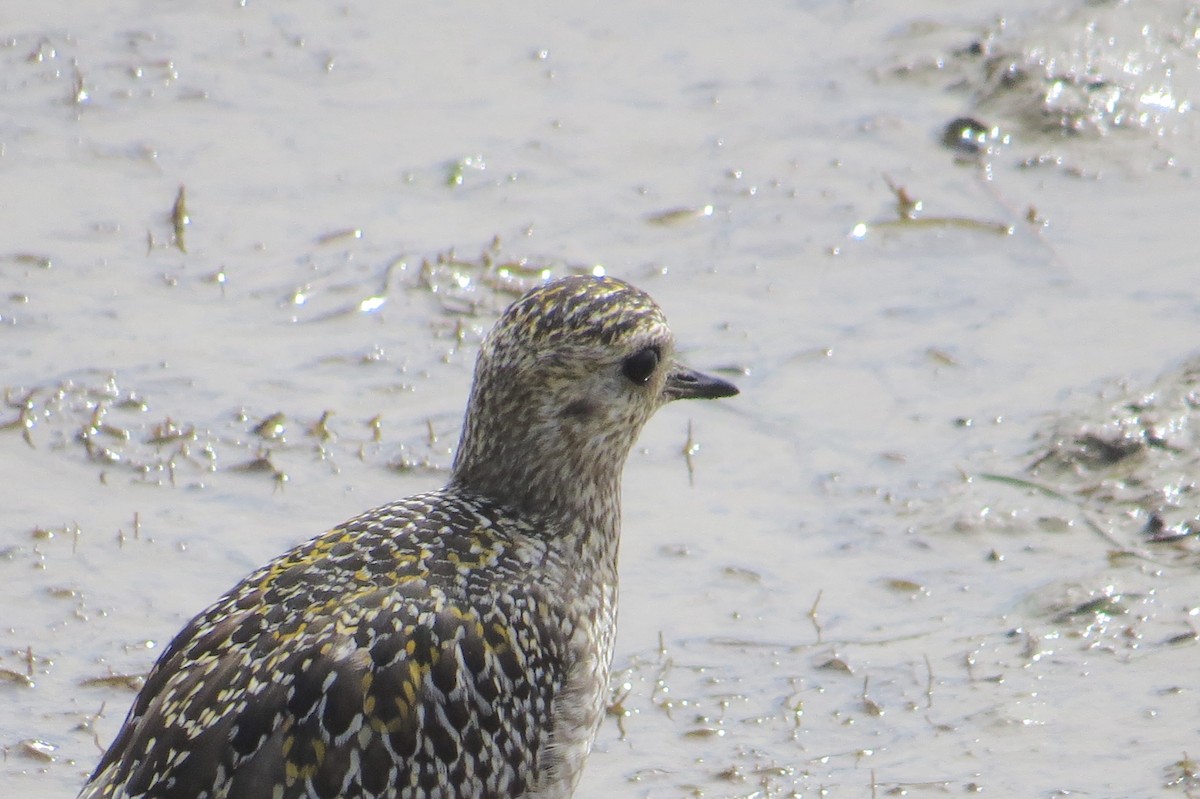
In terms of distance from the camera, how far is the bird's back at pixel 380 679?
16.6ft

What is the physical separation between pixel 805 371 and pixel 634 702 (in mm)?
2706

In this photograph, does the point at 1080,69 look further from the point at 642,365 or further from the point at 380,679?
the point at 380,679

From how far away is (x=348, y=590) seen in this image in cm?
550

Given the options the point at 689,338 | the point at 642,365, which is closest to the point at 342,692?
the point at 642,365

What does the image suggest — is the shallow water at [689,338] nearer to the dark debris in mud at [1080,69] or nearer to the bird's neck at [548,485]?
the dark debris in mud at [1080,69]

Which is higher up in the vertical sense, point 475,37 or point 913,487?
point 475,37

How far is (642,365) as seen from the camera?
21.2 ft

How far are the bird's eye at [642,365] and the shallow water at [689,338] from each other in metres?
1.44

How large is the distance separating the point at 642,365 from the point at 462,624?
1310 millimetres

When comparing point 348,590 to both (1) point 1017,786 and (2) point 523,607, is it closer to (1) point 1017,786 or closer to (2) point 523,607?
(2) point 523,607

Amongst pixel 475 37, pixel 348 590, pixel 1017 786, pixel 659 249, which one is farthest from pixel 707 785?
pixel 475 37

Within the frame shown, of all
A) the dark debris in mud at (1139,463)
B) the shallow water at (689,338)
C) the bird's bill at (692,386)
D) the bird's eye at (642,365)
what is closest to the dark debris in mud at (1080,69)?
the shallow water at (689,338)

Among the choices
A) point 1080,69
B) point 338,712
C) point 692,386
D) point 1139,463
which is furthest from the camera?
point 1080,69

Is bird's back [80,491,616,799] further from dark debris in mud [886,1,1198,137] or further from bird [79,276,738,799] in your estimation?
dark debris in mud [886,1,1198,137]
